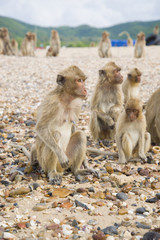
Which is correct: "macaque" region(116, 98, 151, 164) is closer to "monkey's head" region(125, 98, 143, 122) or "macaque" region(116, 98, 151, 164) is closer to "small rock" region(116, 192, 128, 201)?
"monkey's head" region(125, 98, 143, 122)

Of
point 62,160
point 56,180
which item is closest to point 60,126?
point 62,160

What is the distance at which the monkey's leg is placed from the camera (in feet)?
12.6

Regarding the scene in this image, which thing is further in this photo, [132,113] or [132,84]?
[132,84]

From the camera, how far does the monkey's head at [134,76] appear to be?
7417 mm

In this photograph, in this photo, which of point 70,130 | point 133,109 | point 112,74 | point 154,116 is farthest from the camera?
point 112,74

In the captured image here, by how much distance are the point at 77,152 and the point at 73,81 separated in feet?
3.04

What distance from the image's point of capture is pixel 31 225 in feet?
8.87

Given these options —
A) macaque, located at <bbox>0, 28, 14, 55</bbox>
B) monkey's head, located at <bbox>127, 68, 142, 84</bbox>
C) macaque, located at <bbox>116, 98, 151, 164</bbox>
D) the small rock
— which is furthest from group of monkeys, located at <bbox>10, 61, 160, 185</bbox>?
macaque, located at <bbox>0, 28, 14, 55</bbox>

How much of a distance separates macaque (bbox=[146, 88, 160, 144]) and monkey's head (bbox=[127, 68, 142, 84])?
2.15 meters

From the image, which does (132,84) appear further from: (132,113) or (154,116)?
(132,113)

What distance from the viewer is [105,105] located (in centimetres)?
581

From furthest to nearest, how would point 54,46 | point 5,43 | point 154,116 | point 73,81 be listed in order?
point 5,43, point 54,46, point 154,116, point 73,81

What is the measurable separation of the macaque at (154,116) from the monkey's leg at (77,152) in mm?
1831

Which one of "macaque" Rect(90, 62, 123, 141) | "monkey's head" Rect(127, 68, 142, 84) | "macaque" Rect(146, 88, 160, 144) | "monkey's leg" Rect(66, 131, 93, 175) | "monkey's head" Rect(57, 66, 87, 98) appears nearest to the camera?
"monkey's head" Rect(57, 66, 87, 98)
